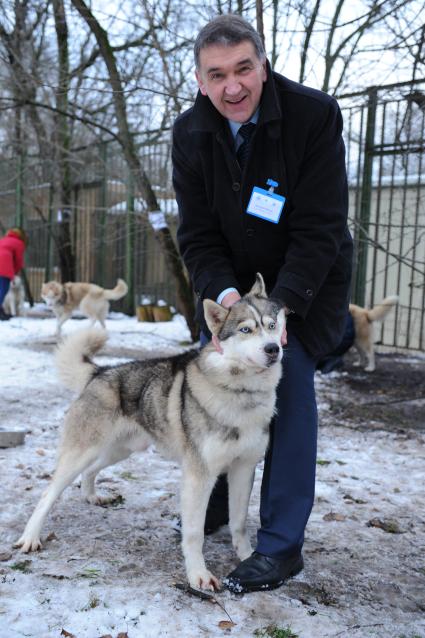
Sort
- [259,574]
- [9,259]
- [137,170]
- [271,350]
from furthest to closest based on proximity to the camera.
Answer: [9,259], [137,170], [259,574], [271,350]

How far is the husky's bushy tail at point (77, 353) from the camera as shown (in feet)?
11.0

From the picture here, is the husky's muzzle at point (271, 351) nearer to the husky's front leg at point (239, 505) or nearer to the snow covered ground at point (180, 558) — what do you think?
the husky's front leg at point (239, 505)

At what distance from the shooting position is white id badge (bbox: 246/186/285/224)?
2.72 meters

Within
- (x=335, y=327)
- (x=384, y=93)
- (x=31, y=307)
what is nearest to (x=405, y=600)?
(x=335, y=327)

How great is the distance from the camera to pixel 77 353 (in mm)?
3383

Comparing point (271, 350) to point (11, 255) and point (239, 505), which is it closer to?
point (239, 505)

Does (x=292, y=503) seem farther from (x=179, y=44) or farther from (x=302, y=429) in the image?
(x=179, y=44)

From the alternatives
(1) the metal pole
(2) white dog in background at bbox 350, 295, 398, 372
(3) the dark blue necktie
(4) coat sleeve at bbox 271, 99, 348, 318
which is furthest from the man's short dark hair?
(1) the metal pole

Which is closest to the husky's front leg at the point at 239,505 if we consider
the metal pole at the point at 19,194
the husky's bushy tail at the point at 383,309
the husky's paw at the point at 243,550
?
the husky's paw at the point at 243,550

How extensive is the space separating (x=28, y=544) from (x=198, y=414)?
3.39ft

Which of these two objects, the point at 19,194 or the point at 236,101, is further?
the point at 19,194

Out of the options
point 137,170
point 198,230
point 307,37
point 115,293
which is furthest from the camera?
point 115,293

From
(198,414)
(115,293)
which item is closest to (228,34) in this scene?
(198,414)

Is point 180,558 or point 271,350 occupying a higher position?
point 271,350
